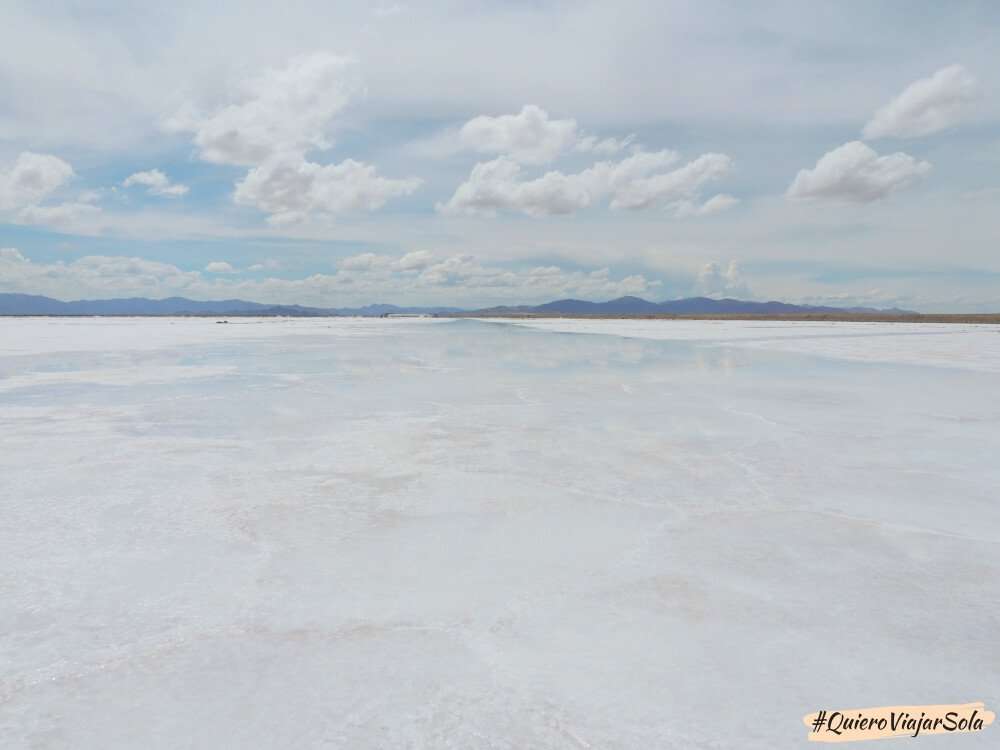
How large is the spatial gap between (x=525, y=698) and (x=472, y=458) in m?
4.15

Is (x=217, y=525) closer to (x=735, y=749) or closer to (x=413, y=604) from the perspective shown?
(x=413, y=604)

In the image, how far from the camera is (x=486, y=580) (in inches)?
148

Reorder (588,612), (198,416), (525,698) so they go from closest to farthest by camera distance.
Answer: (525,698)
(588,612)
(198,416)

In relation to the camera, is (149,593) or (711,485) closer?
(149,593)

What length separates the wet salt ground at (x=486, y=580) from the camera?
2553 mm

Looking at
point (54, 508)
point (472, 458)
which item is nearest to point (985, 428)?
point (472, 458)

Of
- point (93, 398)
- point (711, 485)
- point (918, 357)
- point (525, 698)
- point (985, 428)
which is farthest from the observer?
point (918, 357)

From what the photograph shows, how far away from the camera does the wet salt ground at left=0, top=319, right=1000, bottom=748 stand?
255 cm

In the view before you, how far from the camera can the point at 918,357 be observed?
21047 mm

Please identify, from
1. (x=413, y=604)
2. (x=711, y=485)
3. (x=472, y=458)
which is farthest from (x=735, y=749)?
(x=472, y=458)

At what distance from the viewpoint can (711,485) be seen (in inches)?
226

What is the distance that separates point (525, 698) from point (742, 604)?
4.81 ft

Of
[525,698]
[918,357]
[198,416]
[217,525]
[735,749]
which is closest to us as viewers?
[735,749]

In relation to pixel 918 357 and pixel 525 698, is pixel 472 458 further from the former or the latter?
pixel 918 357
